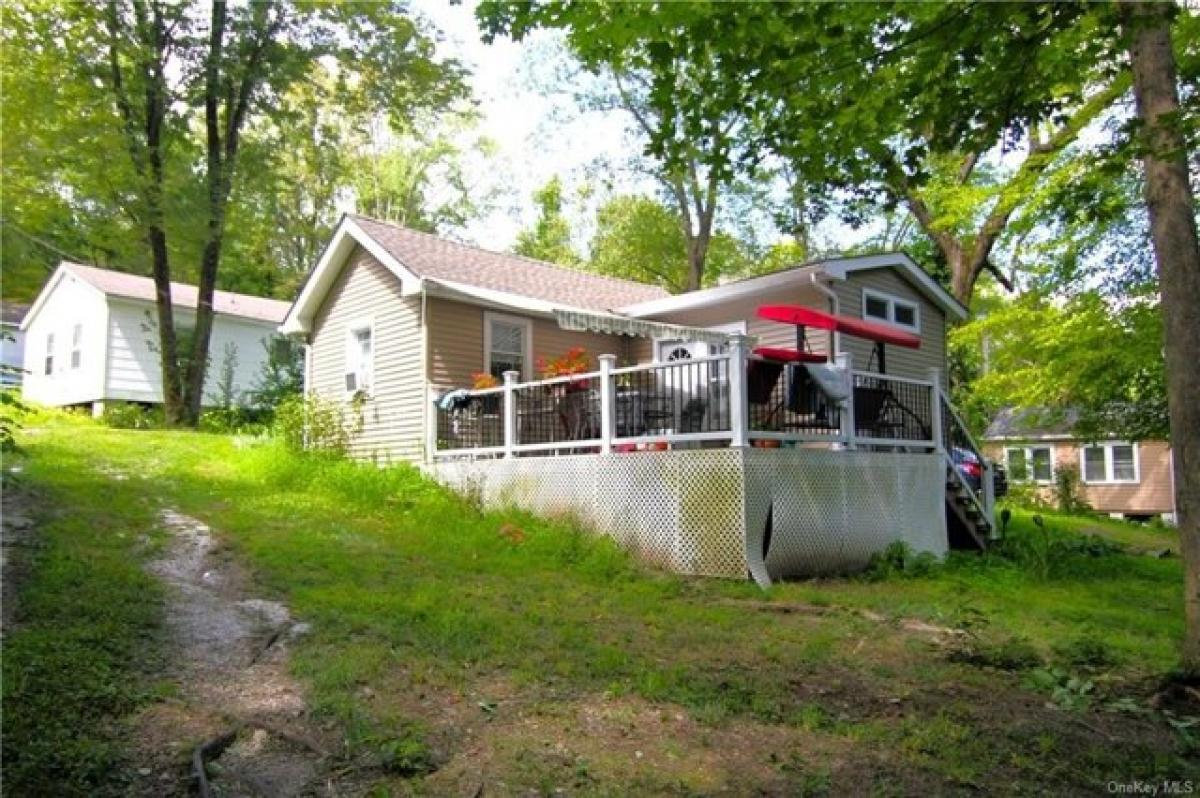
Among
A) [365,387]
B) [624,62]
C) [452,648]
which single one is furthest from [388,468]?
[624,62]

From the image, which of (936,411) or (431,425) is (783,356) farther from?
(431,425)

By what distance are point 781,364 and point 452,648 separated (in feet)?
16.9

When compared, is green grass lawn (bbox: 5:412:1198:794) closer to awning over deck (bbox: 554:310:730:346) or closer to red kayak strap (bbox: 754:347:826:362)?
red kayak strap (bbox: 754:347:826:362)

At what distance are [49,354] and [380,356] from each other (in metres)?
15.4

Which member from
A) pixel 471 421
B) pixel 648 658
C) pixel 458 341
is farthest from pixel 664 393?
pixel 458 341

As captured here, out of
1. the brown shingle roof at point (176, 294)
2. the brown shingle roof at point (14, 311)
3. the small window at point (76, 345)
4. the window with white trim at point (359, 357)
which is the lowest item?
the window with white trim at point (359, 357)

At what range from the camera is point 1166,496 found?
25047 millimetres

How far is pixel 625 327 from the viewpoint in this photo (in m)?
11.9

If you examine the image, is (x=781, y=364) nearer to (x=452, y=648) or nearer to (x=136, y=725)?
(x=452, y=648)

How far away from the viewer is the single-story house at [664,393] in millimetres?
8578

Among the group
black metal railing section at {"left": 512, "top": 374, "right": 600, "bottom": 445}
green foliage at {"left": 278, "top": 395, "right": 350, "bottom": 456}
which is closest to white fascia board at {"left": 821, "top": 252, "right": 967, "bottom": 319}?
black metal railing section at {"left": 512, "top": 374, "right": 600, "bottom": 445}

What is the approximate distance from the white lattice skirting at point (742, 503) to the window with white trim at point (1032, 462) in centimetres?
1977

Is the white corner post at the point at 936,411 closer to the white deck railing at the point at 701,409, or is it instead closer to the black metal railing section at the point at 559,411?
the white deck railing at the point at 701,409

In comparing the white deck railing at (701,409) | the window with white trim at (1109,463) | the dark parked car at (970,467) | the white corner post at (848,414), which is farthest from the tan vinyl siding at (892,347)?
the window with white trim at (1109,463)
